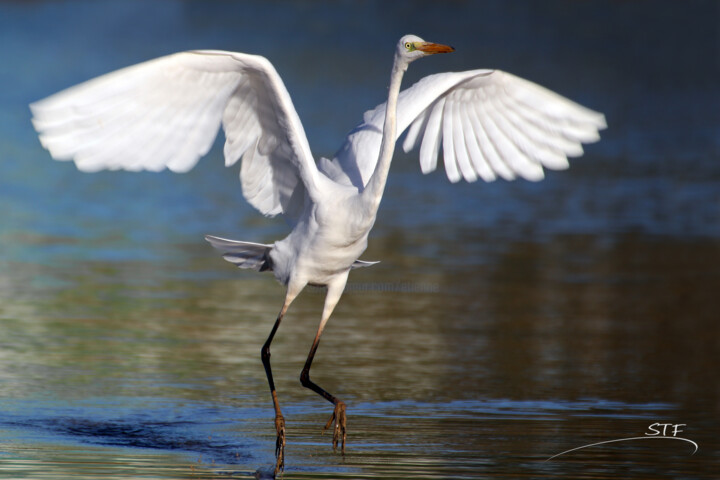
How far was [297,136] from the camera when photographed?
8.09 meters

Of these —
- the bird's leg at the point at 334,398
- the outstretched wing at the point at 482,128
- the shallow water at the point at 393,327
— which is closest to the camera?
the shallow water at the point at 393,327

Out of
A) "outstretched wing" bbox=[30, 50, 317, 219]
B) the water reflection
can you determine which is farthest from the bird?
the water reflection

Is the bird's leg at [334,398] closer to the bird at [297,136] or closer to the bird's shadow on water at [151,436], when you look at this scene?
the bird at [297,136]

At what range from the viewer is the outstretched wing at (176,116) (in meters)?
7.28

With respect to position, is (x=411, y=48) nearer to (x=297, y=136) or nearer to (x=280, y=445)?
(x=297, y=136)

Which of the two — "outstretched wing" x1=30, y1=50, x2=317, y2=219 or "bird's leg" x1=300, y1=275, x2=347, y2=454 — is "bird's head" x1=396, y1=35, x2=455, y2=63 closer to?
"outstretched wing" x1=30, y1=50, x2=317, y2=219

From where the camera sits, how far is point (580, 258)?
15539 millimetres

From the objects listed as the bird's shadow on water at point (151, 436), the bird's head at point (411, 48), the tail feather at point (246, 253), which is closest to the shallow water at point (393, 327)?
the bird's shadow on water at point (151, 436)

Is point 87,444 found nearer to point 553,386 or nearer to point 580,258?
point 553,386

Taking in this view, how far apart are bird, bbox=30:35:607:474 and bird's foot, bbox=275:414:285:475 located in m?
0.01

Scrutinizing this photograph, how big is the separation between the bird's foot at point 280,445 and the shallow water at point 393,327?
7cm

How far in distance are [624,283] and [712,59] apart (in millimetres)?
27933

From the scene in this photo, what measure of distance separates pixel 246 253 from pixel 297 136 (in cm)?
134

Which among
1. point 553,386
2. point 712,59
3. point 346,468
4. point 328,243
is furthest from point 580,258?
point 712,59
